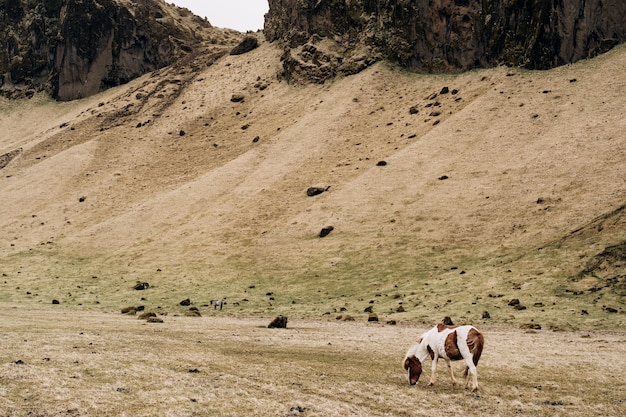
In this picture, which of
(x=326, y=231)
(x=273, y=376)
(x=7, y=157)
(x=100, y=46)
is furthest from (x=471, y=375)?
(x=100, y=46)

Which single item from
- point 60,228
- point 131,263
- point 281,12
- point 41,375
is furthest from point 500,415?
point 281,12

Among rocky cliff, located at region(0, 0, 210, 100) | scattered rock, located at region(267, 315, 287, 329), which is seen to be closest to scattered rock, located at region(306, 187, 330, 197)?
scattered rock, located at region(267, 315, 287, 329)

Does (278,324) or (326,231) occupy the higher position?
(326,231)

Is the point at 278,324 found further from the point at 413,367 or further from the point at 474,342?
the point at 474,342

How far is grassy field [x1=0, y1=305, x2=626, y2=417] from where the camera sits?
11.3m

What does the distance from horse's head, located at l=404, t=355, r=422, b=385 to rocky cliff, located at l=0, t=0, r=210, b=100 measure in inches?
4817

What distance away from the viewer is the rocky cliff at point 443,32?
74625 mm

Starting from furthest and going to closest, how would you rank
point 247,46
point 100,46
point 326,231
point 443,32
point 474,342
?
1. point 100,46
2. point 247,46
3. point 443,32
4. point 326,231
5. point 474,342

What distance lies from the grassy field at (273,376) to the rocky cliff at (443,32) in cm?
6407

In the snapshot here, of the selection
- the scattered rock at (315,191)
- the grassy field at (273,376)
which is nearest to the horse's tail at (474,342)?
the grassy field at (273,376)

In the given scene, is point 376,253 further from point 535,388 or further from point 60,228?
point 60,228

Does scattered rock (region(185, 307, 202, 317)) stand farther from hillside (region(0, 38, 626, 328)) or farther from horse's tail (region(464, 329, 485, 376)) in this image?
horse's tail (region(464, 329, 485, 376))

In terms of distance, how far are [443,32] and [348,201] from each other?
152ft

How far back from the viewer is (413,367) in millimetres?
13820
